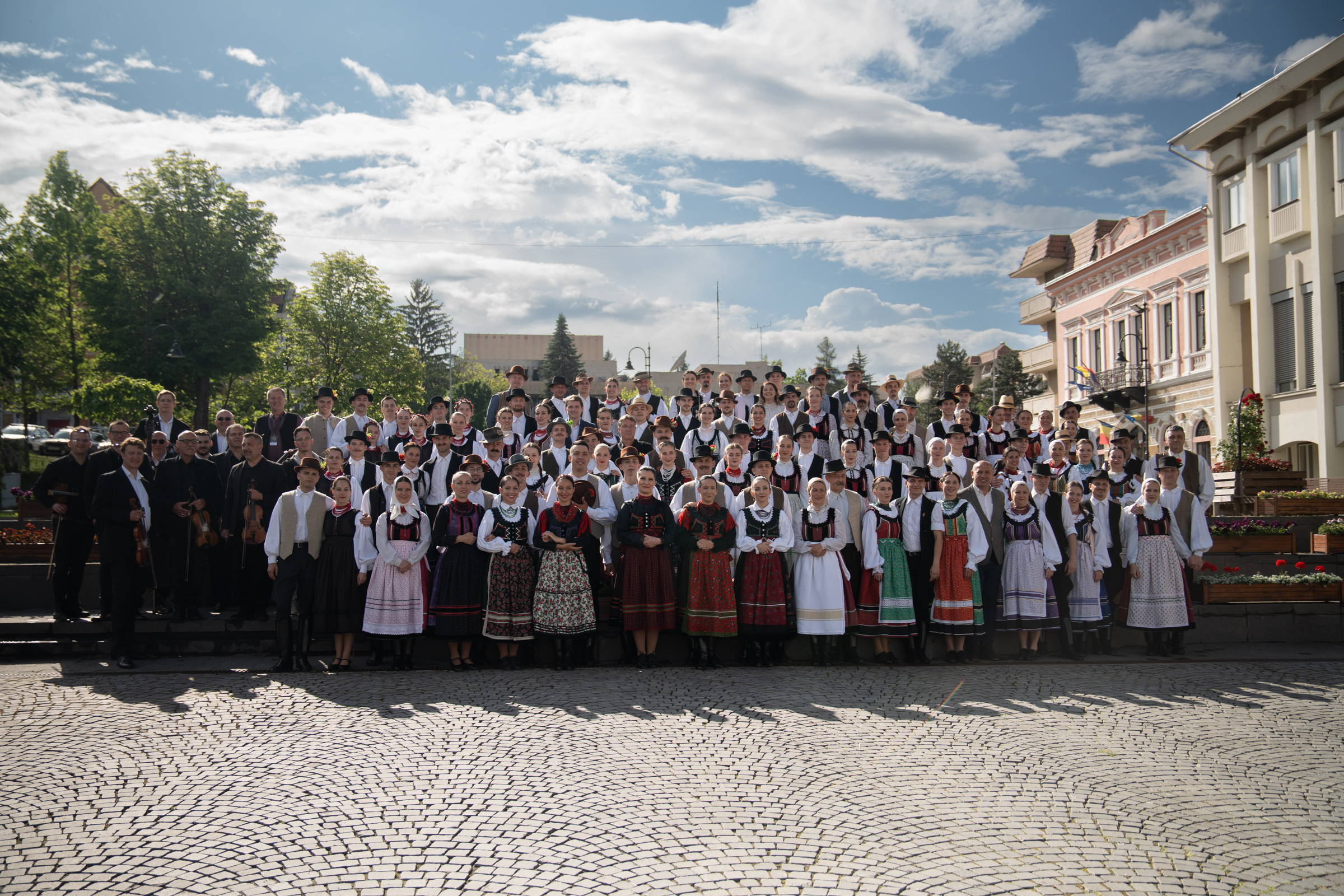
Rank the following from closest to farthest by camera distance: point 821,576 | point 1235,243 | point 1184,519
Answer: point 821,576, point 1184,519, point 1235,243

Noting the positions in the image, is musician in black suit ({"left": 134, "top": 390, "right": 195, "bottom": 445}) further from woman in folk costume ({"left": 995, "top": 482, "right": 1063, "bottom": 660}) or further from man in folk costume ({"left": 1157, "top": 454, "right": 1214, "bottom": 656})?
man in folk costume ({"left": 1157, "top": 454, "right": 1214, "bottom": 656})

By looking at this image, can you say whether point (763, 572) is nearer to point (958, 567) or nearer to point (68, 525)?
point (958, 567)

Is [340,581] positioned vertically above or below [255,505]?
below

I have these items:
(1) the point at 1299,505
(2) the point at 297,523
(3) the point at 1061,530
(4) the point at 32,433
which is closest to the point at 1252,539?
(1) the point at 1299,505

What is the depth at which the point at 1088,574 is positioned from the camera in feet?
30.3

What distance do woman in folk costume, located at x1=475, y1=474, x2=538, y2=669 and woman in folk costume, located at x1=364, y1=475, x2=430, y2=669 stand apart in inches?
24.0

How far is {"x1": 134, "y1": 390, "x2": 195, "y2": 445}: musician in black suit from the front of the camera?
10477 mm

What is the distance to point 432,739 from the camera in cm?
588

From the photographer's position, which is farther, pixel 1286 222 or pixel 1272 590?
pixel 1286 222

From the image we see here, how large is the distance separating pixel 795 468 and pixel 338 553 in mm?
4791

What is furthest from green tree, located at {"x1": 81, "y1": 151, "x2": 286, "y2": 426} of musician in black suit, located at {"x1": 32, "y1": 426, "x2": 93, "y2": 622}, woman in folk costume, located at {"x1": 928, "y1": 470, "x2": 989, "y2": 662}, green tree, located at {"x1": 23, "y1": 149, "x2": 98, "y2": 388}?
woman in folk costume, located at {"x1": 928, "y1": 470, "x2": 989, "y2": 662}

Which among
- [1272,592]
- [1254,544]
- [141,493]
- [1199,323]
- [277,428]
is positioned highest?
[1199,323]

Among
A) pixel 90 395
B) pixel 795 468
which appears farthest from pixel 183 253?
pixel 795 468

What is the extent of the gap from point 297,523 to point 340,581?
28.2 inches
